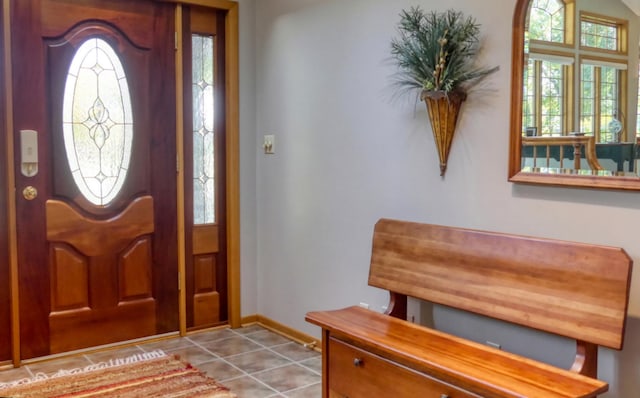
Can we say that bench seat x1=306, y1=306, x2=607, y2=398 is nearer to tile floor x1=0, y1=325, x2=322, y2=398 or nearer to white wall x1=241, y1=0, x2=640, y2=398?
white wall x1=241, y1=0, x2=640, y2=398

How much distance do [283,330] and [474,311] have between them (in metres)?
1.74

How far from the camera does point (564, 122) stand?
7.17 feet

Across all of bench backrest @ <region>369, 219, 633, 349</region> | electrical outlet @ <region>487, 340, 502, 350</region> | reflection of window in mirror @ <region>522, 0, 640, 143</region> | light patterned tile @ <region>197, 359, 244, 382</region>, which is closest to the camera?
bench backrest @ <region>369, 219, 633, 349</region>

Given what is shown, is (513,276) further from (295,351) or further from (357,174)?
(295,351)

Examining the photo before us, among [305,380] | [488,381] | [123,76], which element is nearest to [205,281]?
[305,380]

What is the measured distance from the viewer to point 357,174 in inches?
124

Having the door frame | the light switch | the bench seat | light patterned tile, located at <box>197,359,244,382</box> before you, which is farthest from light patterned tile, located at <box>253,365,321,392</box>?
the light switch

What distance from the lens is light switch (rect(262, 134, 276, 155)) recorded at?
3801 mm

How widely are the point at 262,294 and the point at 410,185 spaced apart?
156 centimetres

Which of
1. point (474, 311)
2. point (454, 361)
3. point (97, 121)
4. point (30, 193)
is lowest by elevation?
point (454, 361)

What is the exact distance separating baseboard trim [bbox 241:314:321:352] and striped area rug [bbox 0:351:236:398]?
2.32ft

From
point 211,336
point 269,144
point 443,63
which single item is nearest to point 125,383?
point 211,336

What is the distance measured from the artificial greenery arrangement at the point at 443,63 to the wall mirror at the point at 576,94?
213 mm

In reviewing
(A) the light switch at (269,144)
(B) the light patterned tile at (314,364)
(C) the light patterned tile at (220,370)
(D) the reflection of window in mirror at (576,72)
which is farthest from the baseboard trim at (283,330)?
(D) the reflection of window in mirror at (576,72)
